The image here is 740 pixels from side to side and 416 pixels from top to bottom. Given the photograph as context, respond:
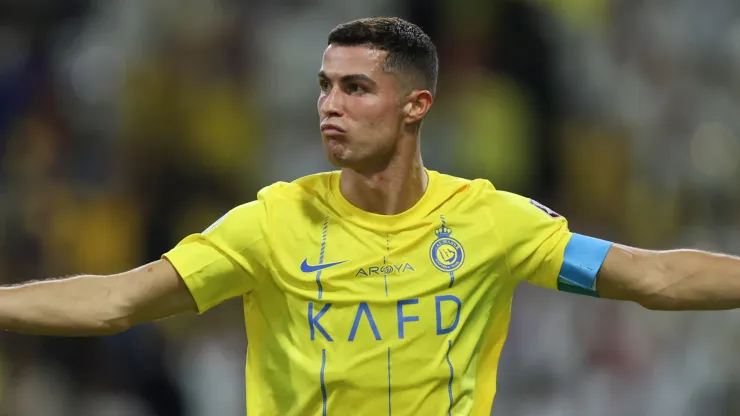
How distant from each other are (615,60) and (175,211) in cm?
338

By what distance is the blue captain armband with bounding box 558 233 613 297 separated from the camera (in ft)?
14.9

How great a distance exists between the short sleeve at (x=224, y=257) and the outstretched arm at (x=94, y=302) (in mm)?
50

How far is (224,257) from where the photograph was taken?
4.51m

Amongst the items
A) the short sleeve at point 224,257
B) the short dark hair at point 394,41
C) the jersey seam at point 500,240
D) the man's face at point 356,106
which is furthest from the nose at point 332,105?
the jersey seam at point 500,240

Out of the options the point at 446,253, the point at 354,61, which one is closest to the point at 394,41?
the point at 354,61

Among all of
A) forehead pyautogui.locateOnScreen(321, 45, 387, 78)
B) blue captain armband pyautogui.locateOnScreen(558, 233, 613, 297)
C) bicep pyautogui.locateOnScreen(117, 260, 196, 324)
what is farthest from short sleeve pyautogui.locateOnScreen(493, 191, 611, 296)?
bicep pyautogui.locateOnScreen(117, 260, 196, 324)

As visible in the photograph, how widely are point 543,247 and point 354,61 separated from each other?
1.03 meters

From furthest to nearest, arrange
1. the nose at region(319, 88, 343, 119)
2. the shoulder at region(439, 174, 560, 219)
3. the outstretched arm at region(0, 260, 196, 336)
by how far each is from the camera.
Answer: the shoulder at region(439, 174, 560, 219), the nose at region(319, 88, 343, 119), the outstretched arm at region(0, 260, 196, 336)

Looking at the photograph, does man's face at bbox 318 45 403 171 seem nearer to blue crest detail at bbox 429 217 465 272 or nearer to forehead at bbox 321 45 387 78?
forehead at bbox 321 45 387 78

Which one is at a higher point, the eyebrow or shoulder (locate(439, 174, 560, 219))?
the eyebrow

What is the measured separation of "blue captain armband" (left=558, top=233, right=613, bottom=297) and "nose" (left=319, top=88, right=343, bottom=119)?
1.03 m

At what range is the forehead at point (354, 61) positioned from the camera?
4652mm

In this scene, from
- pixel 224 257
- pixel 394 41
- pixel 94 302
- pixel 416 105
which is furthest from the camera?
pixel 416 105

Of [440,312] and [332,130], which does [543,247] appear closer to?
[440,312]
